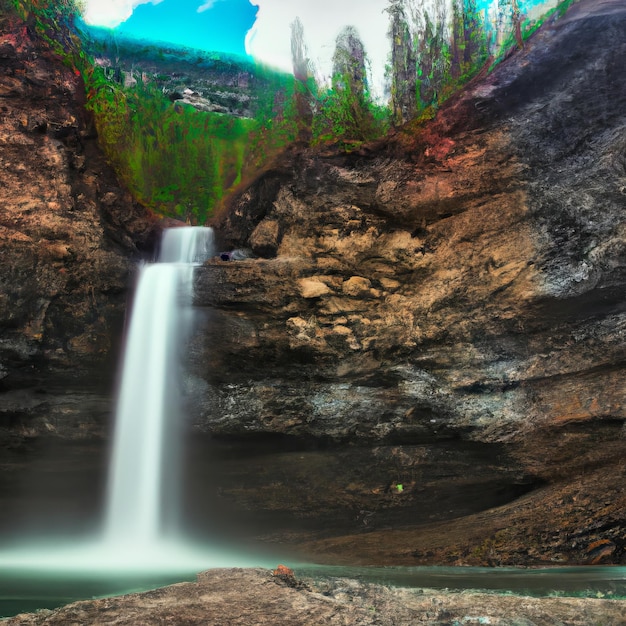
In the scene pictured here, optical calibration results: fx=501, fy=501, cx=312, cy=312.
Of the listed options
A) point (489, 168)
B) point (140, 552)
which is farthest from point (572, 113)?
point (140, 552)

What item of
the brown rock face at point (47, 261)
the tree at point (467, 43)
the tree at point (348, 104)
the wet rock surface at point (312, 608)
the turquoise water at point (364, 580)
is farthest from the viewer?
the tree at point (348, 104)

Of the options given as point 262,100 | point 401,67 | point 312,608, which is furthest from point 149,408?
point 401,67

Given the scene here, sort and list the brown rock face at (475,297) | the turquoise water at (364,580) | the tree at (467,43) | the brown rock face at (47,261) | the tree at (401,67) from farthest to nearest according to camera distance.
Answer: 1. the tree at (401,67)
2. the tree at (467,43)
3. the brown rock face at (47,261)
4. the brown rock face at (475,297)
5. the turquoise water at (364,580)

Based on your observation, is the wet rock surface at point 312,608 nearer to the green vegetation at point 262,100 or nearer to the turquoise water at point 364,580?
the turquoise water at point 364,580

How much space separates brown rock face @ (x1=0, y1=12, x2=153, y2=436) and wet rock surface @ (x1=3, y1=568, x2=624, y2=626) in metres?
4.81

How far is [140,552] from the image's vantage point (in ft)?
23.2

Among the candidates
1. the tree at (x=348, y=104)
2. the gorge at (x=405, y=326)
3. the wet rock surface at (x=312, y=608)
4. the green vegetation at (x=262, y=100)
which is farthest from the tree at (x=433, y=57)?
the wet rock surface at (x=312, y=608)

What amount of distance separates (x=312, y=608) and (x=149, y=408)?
4929 mm

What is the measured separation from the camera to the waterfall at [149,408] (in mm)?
7484

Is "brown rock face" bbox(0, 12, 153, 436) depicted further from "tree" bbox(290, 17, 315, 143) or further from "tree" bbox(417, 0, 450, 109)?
"tree" bbox(417, 0, 450, 109)

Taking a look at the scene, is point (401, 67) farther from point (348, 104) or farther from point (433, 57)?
point (348, 104)

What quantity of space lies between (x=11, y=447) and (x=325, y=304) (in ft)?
17.8

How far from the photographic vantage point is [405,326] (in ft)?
25.2

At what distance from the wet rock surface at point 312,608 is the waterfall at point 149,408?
368 centimetres
